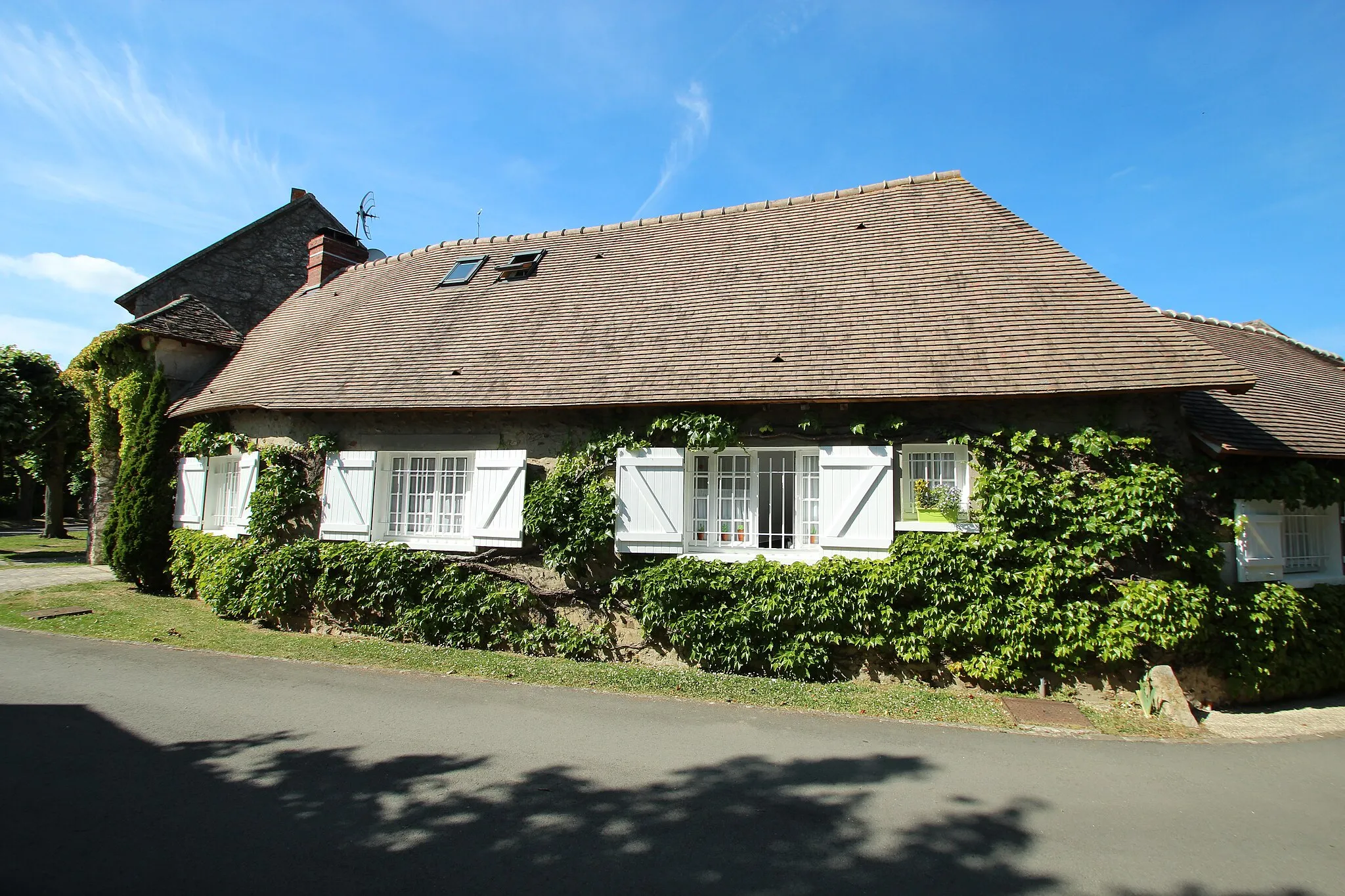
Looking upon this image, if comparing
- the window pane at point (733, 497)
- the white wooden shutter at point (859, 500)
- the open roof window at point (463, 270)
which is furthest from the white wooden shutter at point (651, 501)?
the open roof window at point (463, 270)

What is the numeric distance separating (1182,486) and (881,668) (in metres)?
3.49

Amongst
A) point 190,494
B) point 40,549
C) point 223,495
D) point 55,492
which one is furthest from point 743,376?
point 55,492

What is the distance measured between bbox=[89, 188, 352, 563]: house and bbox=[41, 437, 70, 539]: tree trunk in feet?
24.4

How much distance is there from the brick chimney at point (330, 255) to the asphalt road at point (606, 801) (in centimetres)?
1074

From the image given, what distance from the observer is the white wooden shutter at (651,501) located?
8250 millimetres

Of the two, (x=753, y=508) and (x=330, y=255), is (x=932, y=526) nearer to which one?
(x=753, y=508)

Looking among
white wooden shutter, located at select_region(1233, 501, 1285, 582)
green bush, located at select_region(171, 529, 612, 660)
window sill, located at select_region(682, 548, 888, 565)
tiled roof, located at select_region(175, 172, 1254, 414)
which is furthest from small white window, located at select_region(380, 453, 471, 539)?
white wooden shutter, located at select_region(1233, 501, 1285, 582)

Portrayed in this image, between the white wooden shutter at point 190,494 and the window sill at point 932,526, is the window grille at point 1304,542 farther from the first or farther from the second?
the white wooden shutter at point 190,494

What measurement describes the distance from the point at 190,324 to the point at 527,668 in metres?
11.3

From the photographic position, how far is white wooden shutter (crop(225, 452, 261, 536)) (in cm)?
1057

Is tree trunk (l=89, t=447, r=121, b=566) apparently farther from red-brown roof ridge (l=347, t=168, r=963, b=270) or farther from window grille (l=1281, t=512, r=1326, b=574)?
window grille (l=1281, t=512, r=1326, b=574)

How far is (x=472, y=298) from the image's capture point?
11891 millimetres

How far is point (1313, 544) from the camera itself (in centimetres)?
851

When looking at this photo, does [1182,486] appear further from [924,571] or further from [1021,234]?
[1021,234]
